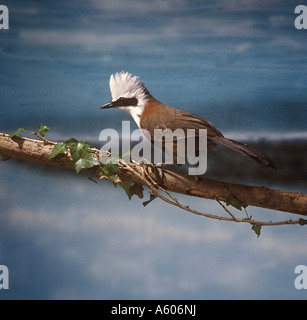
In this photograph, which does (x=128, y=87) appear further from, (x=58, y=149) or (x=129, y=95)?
(x=58, y=149)

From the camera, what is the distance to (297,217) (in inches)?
67.2

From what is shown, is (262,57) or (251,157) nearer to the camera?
(251,157)

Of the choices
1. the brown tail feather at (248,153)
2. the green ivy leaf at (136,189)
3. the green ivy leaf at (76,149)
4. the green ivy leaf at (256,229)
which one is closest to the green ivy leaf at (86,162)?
the green ivy leaf at (76,149)

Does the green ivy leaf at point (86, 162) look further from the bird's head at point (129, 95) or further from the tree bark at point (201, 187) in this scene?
the bird's head at point (129, 95)

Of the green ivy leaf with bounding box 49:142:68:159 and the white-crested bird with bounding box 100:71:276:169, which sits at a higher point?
the white-crested bird with bounding box 100:71:276:169

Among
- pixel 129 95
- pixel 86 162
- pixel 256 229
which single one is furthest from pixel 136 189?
pixel 256 229

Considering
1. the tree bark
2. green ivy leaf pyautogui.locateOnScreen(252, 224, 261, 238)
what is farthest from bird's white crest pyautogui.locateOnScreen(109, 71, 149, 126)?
green ivy leaf pyautogui.locateOnScreen(252, 224, 261, 238)

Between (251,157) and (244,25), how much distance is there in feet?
1.85

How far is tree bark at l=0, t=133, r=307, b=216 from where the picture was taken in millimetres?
1502

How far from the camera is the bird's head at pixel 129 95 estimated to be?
1545 millimetres

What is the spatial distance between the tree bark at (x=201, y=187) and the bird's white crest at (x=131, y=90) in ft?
0.65

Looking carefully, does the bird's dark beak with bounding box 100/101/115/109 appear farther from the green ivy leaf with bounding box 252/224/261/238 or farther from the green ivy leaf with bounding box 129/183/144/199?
the green ivy leaf with bounding box 252/224/261/238
